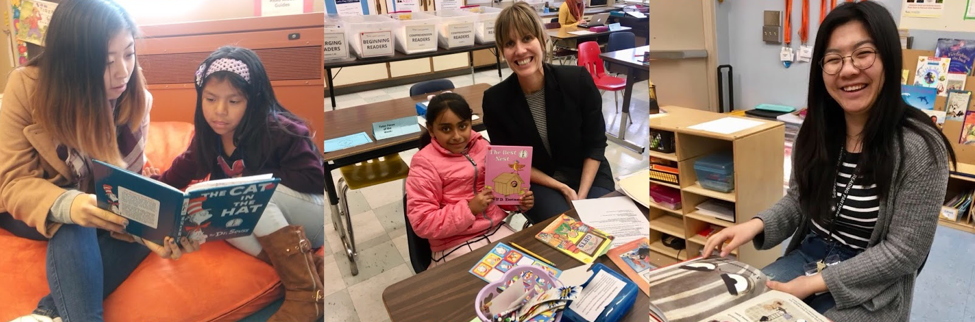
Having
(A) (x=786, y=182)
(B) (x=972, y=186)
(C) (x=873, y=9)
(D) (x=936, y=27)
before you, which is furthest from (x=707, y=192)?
(B) (x=972, y=186)

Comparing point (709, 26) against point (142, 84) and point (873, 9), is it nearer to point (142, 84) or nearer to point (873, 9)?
point (873, 9)

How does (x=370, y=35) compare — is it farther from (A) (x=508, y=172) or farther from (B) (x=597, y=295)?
(B) (x=597, y=295)

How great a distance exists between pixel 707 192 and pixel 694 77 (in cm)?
15

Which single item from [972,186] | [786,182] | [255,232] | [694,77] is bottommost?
[972,186]

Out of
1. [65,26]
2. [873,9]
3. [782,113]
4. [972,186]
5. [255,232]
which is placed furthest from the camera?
[972,186]

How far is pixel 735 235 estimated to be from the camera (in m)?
0.62

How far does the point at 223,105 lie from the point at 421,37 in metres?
0.39

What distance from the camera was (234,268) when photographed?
101cm

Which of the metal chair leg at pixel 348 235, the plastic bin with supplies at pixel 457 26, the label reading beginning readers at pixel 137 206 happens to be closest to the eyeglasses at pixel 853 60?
the plastic bin with supplies at pixel 457 26

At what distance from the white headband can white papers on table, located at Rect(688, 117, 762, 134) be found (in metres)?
0.77

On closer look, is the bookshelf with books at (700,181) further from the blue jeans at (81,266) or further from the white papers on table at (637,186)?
the blue jeans at (81,266)

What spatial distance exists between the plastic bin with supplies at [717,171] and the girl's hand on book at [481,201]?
0.39m

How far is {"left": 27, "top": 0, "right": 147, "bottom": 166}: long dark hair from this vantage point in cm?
85

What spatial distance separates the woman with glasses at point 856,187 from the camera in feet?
1.83
